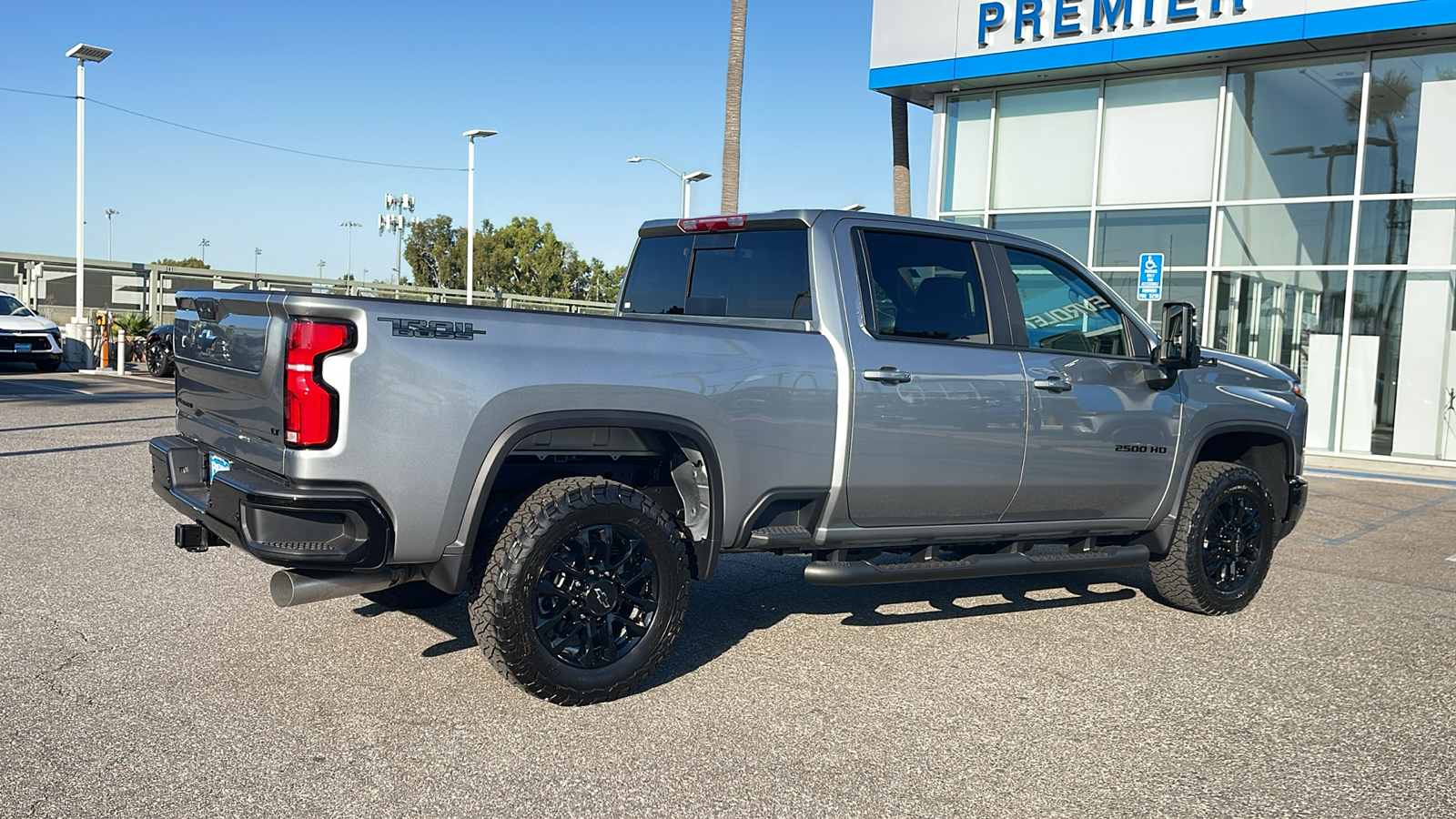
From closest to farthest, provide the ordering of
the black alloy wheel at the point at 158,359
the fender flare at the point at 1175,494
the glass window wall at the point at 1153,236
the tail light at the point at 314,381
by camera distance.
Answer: the tail light at the point at 314,381 < the fender flare at the point at 1175,494 < the glass window wall at the point at 1153,236 < the black alloy wheel at the point at 158,359

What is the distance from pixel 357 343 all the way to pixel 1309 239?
16.8m

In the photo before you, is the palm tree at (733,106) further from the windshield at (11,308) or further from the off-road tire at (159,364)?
the windshield at (11,308)

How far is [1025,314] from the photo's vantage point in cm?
572

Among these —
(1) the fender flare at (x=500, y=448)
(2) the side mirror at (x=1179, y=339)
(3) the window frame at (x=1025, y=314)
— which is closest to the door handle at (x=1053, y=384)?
(3) the window frame at (x=1025, y=314)

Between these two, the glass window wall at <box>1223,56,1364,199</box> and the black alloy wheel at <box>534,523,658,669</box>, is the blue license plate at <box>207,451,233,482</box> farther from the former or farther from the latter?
the glass window wall at <box>1223,56,1364,199</box>

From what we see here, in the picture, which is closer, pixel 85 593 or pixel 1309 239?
pixel 85 593

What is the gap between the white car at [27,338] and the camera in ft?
71.8

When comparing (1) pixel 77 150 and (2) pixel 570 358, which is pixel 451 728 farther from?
(1) pixel 77 150

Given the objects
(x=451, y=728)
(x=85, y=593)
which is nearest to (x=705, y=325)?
(x=451, y=728)

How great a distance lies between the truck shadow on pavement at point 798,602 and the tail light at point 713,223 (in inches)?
75.8

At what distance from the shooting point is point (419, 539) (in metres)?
4.12

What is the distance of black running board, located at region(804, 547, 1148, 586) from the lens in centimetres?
500

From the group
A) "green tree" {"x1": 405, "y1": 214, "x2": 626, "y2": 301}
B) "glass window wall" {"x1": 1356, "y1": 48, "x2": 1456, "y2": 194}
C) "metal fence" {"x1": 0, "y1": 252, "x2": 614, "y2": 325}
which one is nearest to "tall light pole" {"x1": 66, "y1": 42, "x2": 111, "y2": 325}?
"metal fence" {"x1": 0, "y1": 252, "x2": 614, "y2": 325}

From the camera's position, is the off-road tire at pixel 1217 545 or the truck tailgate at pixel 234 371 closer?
the truck tailgate at pixel 234 371
